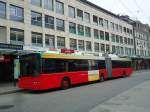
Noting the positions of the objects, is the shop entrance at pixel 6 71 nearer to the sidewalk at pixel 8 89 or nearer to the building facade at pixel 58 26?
the building facade at pixel 58 26

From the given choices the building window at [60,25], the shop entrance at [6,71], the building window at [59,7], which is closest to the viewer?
the shop entrance at [6,71]

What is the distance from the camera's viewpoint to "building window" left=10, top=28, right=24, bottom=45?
1140 inches

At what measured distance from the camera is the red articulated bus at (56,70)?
1709 cm

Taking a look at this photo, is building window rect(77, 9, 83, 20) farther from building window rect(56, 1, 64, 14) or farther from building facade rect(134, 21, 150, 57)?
building facade rect(134, 21, 150, 57)

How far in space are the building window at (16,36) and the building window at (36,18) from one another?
2799 millimetres

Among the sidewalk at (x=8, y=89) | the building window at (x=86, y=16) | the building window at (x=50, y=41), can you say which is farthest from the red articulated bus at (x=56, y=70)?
the building window at (x=86, y=16)

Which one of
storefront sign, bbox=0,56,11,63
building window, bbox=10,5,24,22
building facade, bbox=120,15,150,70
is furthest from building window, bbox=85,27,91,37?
building facade, bbox=120,15,150,70

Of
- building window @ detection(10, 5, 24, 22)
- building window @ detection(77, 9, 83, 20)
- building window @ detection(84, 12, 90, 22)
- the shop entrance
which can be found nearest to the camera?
the shop entrance

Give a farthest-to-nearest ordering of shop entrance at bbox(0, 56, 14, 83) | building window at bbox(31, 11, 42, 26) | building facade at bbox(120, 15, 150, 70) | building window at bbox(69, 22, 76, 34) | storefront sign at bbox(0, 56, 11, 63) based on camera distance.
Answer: building facade at bbox(120, 15, 150, 70) → building window at bbox(69, 22, 76, 34) → building window at bbox(31, 11, 42, 26) → shop entrance at bbox(0, 56, 14, 83) → storefront sign at bbox(0, 56, 11, 63)

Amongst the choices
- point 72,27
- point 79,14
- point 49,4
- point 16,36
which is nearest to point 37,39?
point 16,36

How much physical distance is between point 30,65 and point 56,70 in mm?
2050

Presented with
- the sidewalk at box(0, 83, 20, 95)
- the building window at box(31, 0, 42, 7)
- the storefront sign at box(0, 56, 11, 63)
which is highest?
the building window at box(31, 0, 42, 7)

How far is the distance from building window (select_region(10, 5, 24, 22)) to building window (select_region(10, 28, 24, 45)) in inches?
52.4

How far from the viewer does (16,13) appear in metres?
29.9
